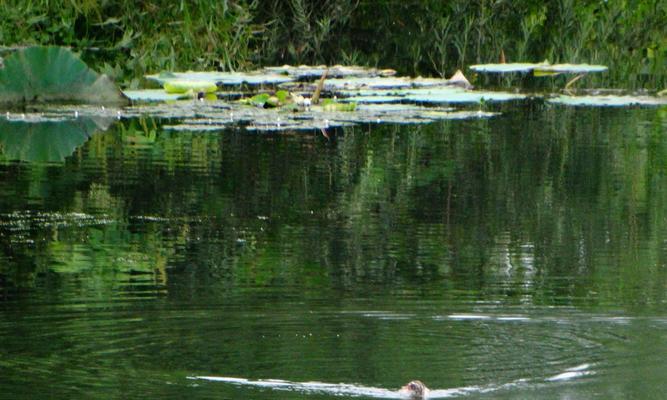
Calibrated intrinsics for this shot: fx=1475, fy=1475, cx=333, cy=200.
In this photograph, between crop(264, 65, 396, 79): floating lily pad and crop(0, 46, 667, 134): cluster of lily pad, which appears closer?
crop(0, 46, 667, 134): cluster of lily pad

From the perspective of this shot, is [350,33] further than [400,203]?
Yes

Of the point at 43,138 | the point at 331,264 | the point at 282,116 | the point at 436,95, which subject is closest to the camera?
the point at 331,264

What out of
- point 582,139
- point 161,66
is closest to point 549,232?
point 582,139

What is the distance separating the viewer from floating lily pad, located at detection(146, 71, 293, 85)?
1054 cm

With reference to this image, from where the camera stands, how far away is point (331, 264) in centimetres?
504

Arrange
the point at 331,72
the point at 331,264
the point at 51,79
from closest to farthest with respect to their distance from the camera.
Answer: the point at 331,264, the point at 51,79, the point at 331,72

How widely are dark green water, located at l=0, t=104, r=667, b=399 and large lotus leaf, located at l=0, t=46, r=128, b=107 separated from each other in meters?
1.16

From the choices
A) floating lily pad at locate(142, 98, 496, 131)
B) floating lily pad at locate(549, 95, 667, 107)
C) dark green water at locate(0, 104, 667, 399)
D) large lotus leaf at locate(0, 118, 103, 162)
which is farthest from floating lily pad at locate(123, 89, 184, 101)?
floating lily pad at locate(549, 95, 667, 107)

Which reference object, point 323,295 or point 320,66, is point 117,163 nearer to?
point 323,295

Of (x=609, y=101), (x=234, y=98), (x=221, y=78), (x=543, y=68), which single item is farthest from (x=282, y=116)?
(x=543, y=68)

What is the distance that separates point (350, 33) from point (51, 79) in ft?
18.5

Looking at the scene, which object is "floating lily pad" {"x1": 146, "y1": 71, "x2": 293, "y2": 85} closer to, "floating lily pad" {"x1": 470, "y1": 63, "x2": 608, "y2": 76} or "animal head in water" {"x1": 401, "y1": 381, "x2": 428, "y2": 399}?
"floating lily pad" {"x1": 470, "y1": 63, "x2": 608, "y2": 76}

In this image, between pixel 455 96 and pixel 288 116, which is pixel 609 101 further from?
pixel 288 116

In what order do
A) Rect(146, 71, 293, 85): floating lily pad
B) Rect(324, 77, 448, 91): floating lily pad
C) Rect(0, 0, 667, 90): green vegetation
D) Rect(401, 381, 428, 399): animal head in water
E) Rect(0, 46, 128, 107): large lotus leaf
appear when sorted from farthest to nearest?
Rect(0, 0, 667, 90): green vegetation < Rect(324, 77, 448, 91): floating lily pad < Rect(146, 71, 293, 85): floating lily pad < Rect(0, 46, 128, 107): large lotus leaf < Rect(401, 381, 428, 399): animal head in water
